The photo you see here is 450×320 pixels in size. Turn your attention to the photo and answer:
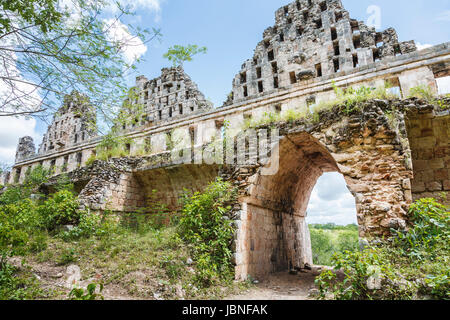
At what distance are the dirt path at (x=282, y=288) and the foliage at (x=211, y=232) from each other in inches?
27.1

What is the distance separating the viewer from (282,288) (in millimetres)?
6125

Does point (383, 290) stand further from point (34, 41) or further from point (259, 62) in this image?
point (259, 62)

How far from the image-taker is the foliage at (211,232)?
5508mm

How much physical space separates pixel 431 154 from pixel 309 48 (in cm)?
1233

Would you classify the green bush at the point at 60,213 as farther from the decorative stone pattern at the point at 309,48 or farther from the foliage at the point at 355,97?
the decorative stone pattern at the point at 309,48

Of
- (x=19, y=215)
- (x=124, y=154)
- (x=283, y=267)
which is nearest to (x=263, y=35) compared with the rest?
(x=124, y=154)

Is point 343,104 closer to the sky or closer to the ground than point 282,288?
closer to the sky

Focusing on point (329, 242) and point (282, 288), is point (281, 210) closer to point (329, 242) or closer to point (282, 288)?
point (282, 288)

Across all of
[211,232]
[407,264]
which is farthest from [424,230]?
[211,232]

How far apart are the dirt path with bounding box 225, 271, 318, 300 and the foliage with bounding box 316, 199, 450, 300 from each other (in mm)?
1227

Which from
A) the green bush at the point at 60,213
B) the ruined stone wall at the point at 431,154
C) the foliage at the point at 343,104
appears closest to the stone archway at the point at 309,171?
the foliage at the point at 343,104

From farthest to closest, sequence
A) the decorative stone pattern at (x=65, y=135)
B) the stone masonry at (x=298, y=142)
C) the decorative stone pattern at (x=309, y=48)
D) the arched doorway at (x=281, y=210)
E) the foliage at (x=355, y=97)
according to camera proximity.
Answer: the decorative stone pattern at (x=65, y=135)
the decorative stone pattern at (x=309, y=48)
the arched doorway at (x=281, y=210)
the foliage at (x=355, y=97)
the stone masonry at (x=298, y=142)

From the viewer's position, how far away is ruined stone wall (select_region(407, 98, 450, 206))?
6.95 meters

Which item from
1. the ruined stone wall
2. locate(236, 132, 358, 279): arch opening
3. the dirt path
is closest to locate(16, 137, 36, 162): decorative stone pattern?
locate(236, 132, 358, 279): arch opening
